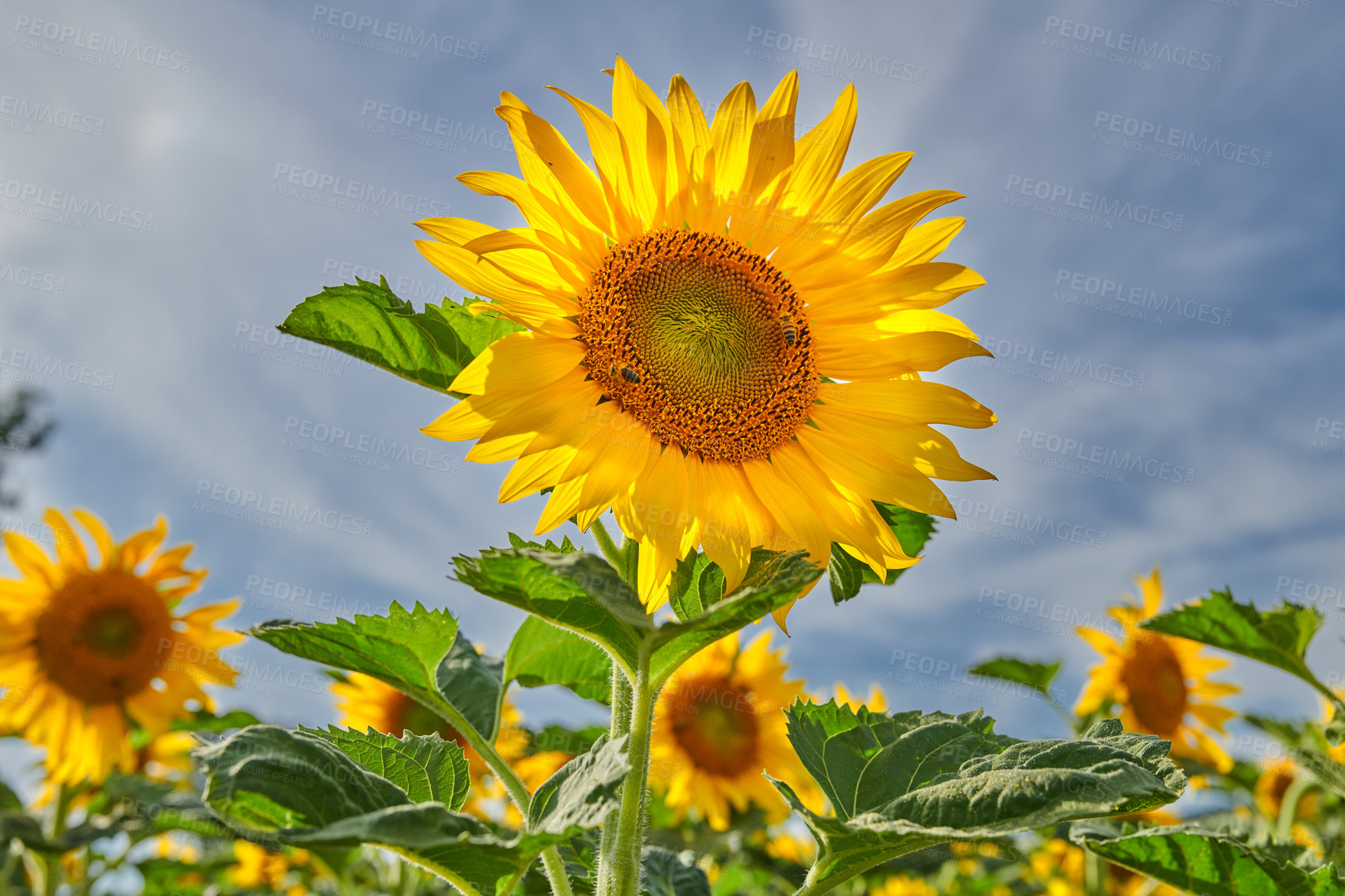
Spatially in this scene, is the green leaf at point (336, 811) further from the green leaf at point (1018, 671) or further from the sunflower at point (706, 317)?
the green leaf at point (1018, 671)

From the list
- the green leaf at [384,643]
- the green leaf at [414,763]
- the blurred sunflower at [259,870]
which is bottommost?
the green leaf at [414,763]

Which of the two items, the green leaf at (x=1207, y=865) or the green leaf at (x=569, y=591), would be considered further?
the green leaf at (x=1207, y=865)

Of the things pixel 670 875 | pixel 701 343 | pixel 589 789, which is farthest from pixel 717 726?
pixel 589 789

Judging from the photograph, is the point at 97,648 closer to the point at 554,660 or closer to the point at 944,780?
the point at 554,660

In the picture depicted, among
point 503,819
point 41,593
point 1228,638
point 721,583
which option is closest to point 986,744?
point 721,583

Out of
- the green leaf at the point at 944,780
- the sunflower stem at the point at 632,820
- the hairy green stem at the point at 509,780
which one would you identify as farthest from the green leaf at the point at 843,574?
the hairy green stem at the point at 509,780

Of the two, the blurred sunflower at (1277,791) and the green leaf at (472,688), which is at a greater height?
the blurred sunflower at (1277,791)
